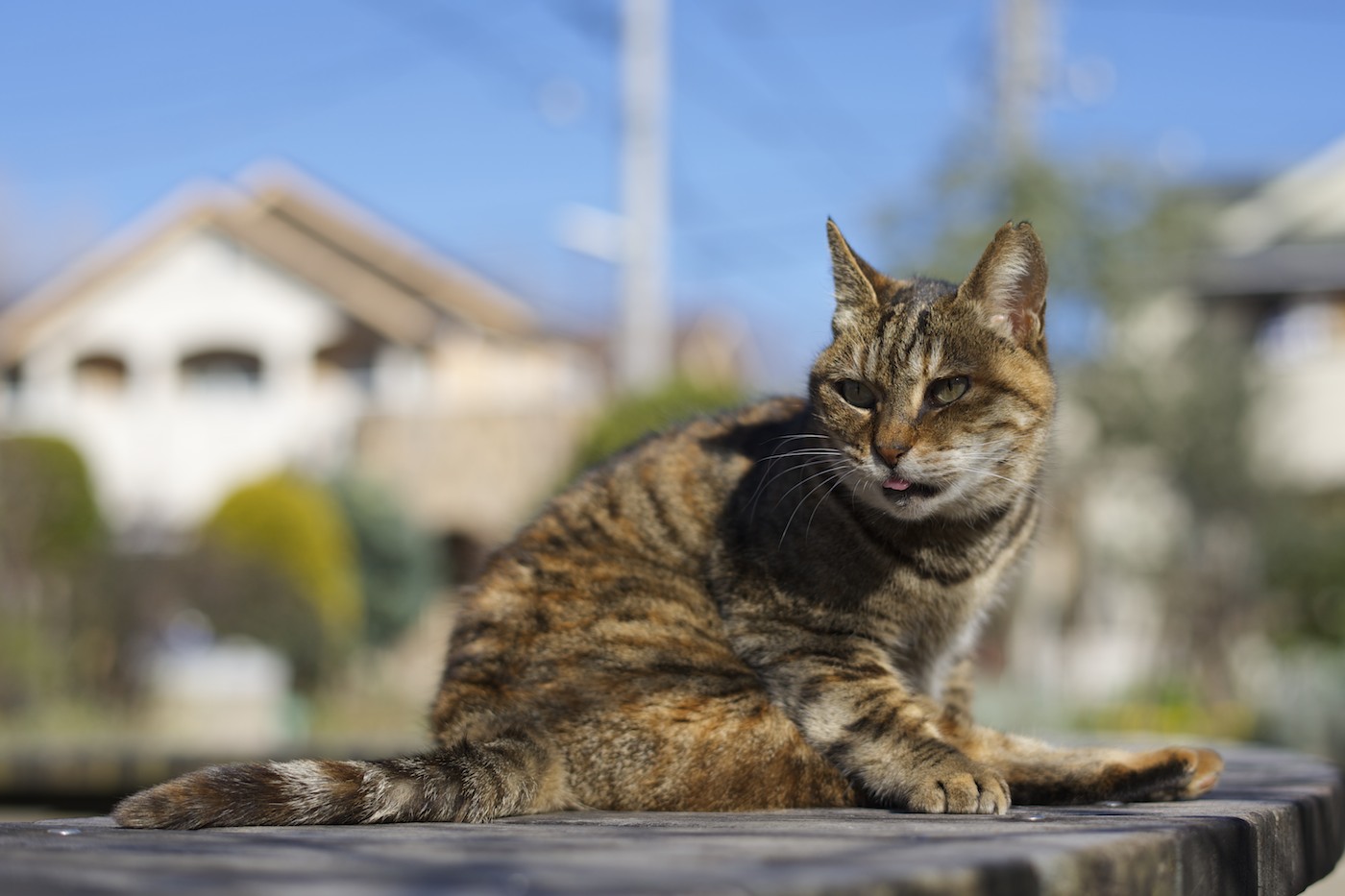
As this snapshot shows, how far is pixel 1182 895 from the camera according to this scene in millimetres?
2189

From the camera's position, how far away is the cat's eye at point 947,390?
313 centimetres

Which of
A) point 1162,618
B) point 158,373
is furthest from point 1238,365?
point 158,373

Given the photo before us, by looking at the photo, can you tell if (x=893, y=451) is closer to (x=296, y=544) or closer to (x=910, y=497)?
(x=910, y=497)

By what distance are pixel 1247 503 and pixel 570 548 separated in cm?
1403

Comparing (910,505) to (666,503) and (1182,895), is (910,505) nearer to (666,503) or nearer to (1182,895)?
(666,503)

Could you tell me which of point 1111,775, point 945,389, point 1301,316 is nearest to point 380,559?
point 1301,316

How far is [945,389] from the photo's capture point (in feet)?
10.3

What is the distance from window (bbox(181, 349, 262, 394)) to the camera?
28.7 m

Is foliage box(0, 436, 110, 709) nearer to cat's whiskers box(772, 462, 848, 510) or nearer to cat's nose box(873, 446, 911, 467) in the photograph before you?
cat's whiskers box(772, 462, 848, 510)

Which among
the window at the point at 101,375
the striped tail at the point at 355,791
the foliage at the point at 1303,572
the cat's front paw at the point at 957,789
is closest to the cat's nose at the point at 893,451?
the cat's front paw at the point at 957,789

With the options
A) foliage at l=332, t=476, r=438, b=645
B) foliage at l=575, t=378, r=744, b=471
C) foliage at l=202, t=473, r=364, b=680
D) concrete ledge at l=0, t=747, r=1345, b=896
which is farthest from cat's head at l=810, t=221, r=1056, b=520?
foliage at l=332, t=476, r=438, b=645

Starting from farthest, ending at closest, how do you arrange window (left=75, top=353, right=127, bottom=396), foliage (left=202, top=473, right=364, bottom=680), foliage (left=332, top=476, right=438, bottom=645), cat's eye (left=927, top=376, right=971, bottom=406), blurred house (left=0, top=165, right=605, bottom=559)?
1. window (left=75, top=353, right=127, bottom=396)
2. blurred house (left=0, top=165, right=605, bottom=559)
3. foliage (left=332, top=476, right=438, bottom=645)
4. foliage (left=202, top=473, right=364, bottom=680)
5. cat's eye (left=927, top=376, right=971, bottom=406)

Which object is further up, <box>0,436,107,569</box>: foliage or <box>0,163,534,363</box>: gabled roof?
<box>0,163,534,363</box>: gabled roof

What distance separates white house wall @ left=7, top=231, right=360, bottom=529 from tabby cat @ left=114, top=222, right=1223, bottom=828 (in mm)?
24058
